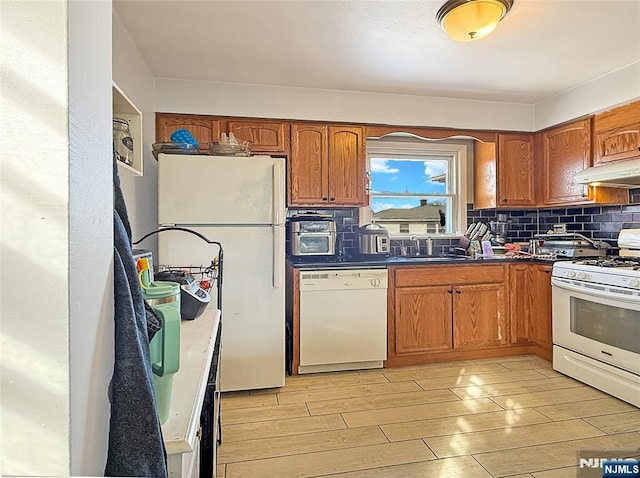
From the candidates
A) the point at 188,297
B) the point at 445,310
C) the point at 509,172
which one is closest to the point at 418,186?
the point at 509,172

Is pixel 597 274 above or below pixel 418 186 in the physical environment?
below

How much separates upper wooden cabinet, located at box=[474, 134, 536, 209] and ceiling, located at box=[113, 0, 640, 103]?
1.71ft

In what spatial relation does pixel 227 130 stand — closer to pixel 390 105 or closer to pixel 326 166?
pixel 326 166

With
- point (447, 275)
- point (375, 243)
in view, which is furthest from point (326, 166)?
point (447, 275)

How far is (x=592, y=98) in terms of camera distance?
10.6 ft

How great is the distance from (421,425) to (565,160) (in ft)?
8.71

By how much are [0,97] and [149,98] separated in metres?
2.83

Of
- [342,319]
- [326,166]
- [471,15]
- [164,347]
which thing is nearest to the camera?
[164,347]

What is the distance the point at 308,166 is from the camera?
3.39m

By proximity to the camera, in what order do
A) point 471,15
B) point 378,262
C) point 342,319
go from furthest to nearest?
1. point 378,262
2. point 342,319
3. point 471,15

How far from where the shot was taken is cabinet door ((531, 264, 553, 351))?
3.37 metres

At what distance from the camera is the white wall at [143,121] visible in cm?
231

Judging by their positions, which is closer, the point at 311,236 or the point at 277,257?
the point at 277,257

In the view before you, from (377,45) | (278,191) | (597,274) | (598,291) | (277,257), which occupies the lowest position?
(598,291)
